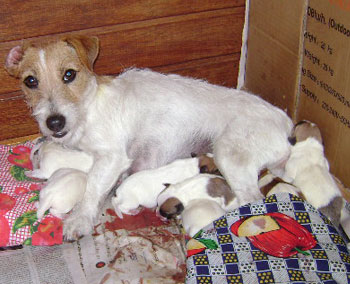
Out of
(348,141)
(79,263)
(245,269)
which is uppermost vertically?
(348,141)

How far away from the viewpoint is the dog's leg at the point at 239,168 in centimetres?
297

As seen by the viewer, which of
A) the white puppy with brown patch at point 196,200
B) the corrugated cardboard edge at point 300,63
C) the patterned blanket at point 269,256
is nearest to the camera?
the patterned blanket at point 269,256

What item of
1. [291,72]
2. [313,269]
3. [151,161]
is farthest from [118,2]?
[313,269]

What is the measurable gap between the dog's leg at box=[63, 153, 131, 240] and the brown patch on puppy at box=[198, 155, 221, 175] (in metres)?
0.53

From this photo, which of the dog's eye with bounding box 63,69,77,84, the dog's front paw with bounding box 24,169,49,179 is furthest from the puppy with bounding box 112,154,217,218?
the dog's eye with bounding box 63,69,77,84

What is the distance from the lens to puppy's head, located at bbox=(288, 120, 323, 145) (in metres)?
3.12

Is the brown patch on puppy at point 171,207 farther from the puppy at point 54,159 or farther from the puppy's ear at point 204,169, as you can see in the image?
the puppy at point 54,159

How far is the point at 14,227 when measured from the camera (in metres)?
2.98

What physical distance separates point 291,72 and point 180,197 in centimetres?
145

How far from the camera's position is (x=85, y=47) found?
2.88 meters

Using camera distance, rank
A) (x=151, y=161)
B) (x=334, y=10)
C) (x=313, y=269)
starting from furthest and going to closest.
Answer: (x=151, y=161) → (x=334, y=10) → (x=313, y=269)

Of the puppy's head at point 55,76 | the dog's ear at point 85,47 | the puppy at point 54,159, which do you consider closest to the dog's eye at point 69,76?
the puppy's head at point 55,76

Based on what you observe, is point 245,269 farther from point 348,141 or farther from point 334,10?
point 334,10

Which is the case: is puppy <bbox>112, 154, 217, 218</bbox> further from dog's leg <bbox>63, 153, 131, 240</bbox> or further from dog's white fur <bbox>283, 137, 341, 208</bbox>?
dog's white fur <bbox>283, 137, 341, 208</bbox>
